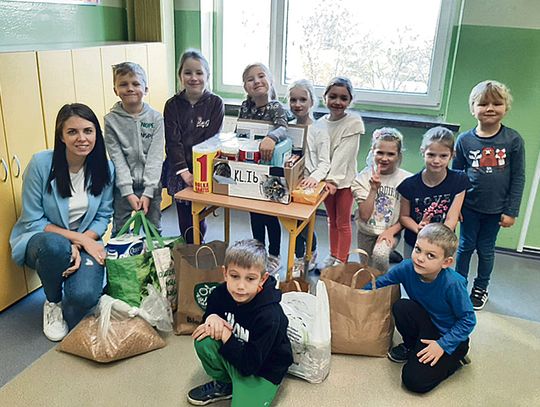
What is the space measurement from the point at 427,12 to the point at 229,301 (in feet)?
7.91

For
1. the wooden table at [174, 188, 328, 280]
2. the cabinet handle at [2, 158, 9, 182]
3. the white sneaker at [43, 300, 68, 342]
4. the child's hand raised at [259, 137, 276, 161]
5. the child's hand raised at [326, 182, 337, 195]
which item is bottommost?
the white sneaker at [43, 300, 68, 342]

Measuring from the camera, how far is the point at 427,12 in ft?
10.1

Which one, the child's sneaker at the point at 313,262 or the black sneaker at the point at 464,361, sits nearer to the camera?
the black sneaker at the point at 464,361

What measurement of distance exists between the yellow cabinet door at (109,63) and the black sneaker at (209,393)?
168 centimetres

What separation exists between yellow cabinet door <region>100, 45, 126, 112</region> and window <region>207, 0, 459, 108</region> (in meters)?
1.02

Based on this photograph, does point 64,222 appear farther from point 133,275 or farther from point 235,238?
point 235,238

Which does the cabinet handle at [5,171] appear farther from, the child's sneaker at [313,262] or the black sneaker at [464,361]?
the black sneaker at [464,361]

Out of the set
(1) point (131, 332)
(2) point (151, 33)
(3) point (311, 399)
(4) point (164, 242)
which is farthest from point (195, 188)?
(2) point (151, 33)

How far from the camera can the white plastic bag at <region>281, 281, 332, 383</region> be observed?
182 cm

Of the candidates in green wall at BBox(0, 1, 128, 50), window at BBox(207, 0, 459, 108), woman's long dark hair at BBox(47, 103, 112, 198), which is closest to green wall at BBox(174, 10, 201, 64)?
window at BBox(207, 0, 459, 108)

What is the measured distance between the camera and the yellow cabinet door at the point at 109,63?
2.64 m

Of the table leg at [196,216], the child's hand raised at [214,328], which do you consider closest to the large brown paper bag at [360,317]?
the child's hand raised at [214,328]

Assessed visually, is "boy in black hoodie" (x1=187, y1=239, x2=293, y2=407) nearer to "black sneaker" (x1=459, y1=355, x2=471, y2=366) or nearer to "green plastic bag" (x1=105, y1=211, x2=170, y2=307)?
"green plastic bag" (x1=105, y1=211, x2=170, y2=307)

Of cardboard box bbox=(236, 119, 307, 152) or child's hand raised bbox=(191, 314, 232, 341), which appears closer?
child's hand raised bbox=(191, 314, 232, 341)
